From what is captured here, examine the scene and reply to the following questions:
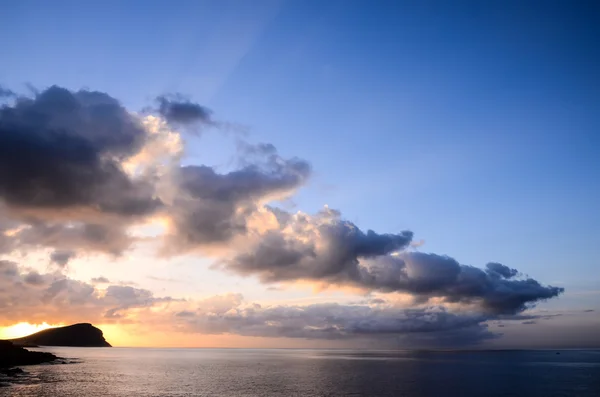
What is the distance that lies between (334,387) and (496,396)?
38314 millimetres

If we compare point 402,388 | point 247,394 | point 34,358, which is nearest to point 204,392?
point 247,394

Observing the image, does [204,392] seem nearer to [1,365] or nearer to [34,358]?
[1,365]

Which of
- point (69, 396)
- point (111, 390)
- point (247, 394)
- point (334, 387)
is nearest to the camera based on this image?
point (69, 396)

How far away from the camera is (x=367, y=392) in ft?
323

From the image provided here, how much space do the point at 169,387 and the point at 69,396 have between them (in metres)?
27.8

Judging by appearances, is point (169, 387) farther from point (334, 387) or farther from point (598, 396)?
point (598, 396)

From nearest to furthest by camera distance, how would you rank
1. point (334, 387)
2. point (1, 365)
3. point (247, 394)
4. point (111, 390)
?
point (247, 394) → point (111, 390) → point (334, 387) → point (1, 365)

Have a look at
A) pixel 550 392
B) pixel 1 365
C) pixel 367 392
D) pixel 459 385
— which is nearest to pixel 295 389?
pixel 367 392

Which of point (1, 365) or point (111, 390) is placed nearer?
point (111, 390)

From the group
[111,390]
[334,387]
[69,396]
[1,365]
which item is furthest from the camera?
[1,365]

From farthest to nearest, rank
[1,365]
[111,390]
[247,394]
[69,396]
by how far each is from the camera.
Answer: [1,365]
[111,390]
[247,394]
[69,396]

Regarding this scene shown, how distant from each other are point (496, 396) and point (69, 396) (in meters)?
88.7

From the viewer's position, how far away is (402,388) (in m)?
107

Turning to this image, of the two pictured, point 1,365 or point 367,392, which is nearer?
point 367,392
